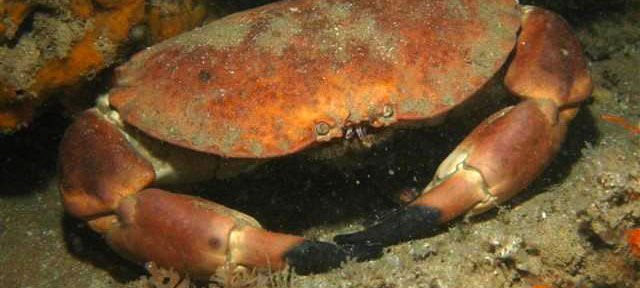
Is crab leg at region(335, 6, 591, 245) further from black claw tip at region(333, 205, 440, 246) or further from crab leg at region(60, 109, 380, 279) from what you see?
crab leg at region(60, 109, 380, 279)

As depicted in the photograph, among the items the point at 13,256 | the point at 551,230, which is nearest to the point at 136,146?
the point at 13,256

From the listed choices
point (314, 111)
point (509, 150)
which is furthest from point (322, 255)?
point (509, 150)

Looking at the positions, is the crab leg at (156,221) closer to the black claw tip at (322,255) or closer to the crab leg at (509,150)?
the black claw tip at (322,255)

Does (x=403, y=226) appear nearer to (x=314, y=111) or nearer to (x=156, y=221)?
(x=314, y=111)

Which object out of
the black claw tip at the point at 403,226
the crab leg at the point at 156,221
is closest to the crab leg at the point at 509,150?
the black claw tip at the point at 403,226

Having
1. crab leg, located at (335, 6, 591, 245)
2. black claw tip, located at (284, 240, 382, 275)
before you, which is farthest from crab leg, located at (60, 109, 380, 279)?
crab leg, located at (335, 6, 591, 245)
